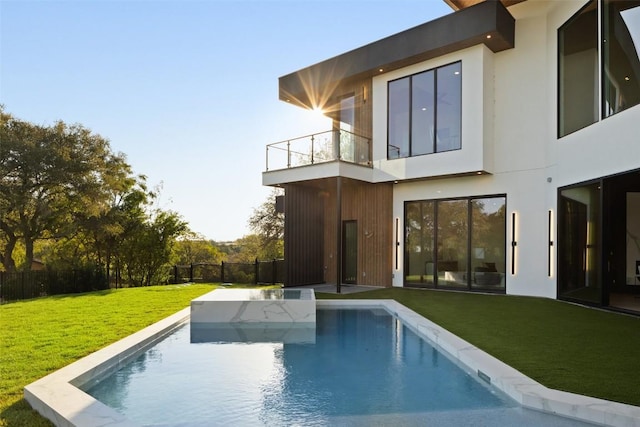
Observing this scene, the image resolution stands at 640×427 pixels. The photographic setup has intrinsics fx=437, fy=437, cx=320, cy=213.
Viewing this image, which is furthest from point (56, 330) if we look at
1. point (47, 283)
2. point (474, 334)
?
point (47, 283)

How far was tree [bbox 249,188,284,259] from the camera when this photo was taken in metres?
25.4

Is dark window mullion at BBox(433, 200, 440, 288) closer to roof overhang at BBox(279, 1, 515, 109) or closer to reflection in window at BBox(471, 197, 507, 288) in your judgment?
reflection in window at BBox(471, 197, 507, 288)

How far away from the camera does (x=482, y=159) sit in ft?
35.8

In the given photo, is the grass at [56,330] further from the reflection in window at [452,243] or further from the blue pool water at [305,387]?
the reflection in window at [452,243]

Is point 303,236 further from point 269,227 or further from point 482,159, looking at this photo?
point 269,227

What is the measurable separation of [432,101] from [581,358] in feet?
27.4

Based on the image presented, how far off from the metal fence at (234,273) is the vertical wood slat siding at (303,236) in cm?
254

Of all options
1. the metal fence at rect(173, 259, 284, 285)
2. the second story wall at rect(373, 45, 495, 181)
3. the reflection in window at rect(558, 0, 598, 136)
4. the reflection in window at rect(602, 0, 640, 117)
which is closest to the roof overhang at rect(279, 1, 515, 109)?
the second story wall at rect(373, 45, 495, 181)

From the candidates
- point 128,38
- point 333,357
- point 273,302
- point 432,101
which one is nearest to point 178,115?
point 128,38

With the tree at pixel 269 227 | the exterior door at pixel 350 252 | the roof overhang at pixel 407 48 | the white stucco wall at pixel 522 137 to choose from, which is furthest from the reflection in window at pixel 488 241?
the tree at pixel 269 227

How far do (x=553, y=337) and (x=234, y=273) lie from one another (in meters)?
13.0

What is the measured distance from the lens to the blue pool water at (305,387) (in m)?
3.81

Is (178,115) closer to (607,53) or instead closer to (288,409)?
(607,53)

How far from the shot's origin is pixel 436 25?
11.3m
